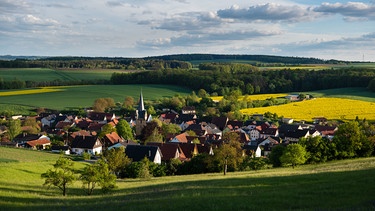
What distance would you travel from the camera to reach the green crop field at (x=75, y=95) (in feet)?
348

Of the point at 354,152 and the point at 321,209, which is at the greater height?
the point at 321,209

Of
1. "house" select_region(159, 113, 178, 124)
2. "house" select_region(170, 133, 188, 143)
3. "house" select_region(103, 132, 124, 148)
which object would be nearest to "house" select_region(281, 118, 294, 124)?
"house" select_region(159, 113, 178, 124)

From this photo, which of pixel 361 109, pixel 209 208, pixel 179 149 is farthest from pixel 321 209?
pixel 361 109

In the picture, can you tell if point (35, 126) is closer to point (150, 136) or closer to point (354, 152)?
point (150, 136)

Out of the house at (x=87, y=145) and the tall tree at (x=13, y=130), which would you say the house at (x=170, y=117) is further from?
the tall tree at (x=13, y=130)

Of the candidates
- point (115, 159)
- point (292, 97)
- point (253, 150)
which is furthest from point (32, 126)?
point (292, 97)

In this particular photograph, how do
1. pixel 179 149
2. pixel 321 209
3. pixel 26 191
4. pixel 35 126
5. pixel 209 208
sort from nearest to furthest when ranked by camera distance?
pixel 321 209 < pixel 209 208 < pixel 26 191 < pixel 179 149 < pixel 35 126

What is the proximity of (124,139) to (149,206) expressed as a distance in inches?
2139

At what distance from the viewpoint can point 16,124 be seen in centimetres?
7175

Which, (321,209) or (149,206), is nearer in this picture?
(321,209)

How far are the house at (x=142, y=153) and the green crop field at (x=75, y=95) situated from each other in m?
48.5

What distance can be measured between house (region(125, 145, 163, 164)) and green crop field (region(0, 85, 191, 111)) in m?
48.5

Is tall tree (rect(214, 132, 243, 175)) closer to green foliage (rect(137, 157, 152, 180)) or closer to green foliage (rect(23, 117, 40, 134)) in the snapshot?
green foliage (rect(137, 157, 152, 180))

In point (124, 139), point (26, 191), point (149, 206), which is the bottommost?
point (124, 139)
